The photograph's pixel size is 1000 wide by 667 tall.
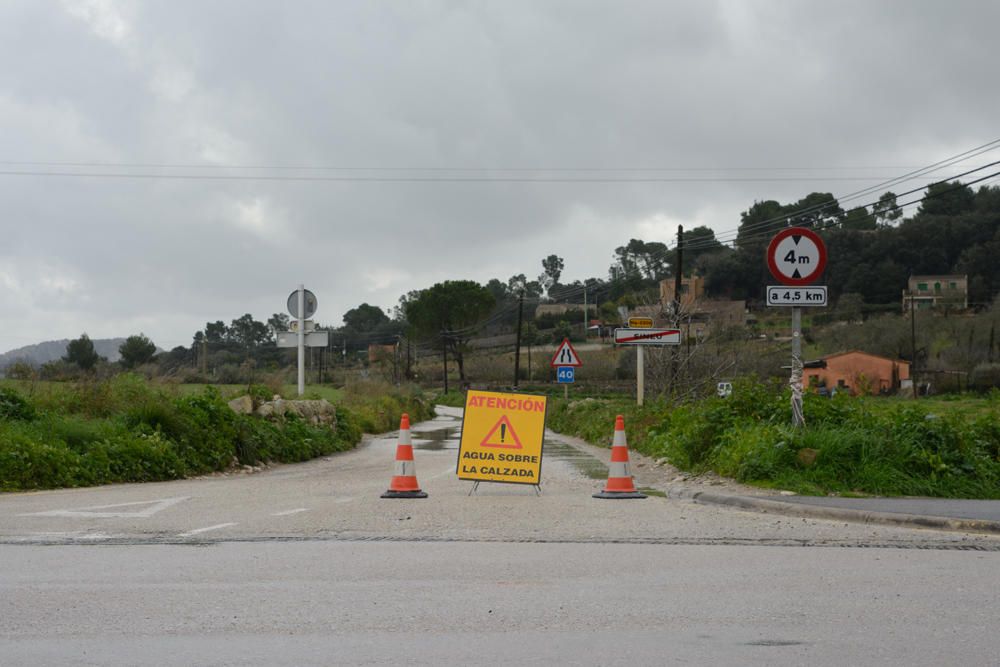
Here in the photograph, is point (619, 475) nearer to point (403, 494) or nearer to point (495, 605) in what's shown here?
point (403, 494)

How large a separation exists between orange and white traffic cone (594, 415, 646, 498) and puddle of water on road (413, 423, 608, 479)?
11.9 ft

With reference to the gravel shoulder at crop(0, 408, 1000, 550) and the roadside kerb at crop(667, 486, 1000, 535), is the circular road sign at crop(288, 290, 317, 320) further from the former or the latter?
the roadside kerb at crop(667, 486, 1000, 535)

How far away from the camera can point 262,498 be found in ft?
40.5

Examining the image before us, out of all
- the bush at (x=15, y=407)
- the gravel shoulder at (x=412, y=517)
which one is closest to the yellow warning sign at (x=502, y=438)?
the gravel shoulder at (x=412, y=517)

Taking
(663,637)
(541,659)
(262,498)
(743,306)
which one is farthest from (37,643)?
(743,306)

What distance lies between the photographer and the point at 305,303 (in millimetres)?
22797

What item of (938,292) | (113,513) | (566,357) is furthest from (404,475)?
(938,292)

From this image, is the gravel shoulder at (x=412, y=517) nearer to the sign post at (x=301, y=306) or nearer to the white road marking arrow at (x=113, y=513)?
the white road marking arrow at (x=113, y=513)

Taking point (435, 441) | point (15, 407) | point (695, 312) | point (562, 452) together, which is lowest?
point (435, 441)

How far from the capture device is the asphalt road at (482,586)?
16.3 ft

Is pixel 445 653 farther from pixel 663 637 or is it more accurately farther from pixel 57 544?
pixel 57 544

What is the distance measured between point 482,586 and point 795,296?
298 inches

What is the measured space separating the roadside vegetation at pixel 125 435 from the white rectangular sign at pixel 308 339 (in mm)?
1325

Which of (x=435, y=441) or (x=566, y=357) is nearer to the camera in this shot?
(x=566, y=357)
